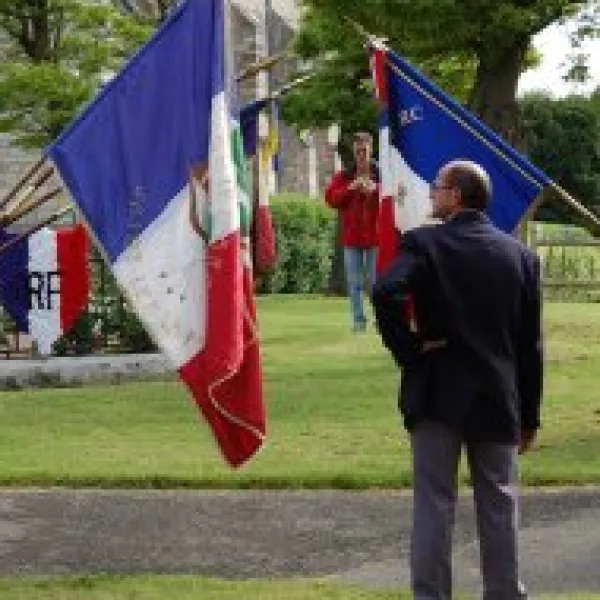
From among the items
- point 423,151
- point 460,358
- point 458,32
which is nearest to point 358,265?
point 458,32

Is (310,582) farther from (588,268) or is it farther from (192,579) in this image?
(588,268)

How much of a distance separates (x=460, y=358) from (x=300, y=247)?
27.9 meters

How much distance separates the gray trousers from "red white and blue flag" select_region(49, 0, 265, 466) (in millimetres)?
1218

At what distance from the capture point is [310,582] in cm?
855

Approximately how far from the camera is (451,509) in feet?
23.9

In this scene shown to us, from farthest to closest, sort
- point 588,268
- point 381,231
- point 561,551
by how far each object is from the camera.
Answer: point 588,268, point 381,231, point 561,551

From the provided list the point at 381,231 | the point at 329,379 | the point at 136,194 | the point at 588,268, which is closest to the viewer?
the point at 136,194

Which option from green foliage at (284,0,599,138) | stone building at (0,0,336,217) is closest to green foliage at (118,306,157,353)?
green foliage at (284,0,599,138)

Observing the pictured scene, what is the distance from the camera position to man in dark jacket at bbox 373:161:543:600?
7.14 m

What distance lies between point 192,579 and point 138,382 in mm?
8178

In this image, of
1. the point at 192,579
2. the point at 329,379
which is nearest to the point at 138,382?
the point at 329,379

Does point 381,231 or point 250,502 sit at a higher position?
point 381,231

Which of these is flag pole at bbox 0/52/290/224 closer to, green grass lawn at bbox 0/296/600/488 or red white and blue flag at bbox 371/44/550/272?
red white and blue flag at bbox 371/44/550/272

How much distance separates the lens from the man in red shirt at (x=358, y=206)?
55.0ft
